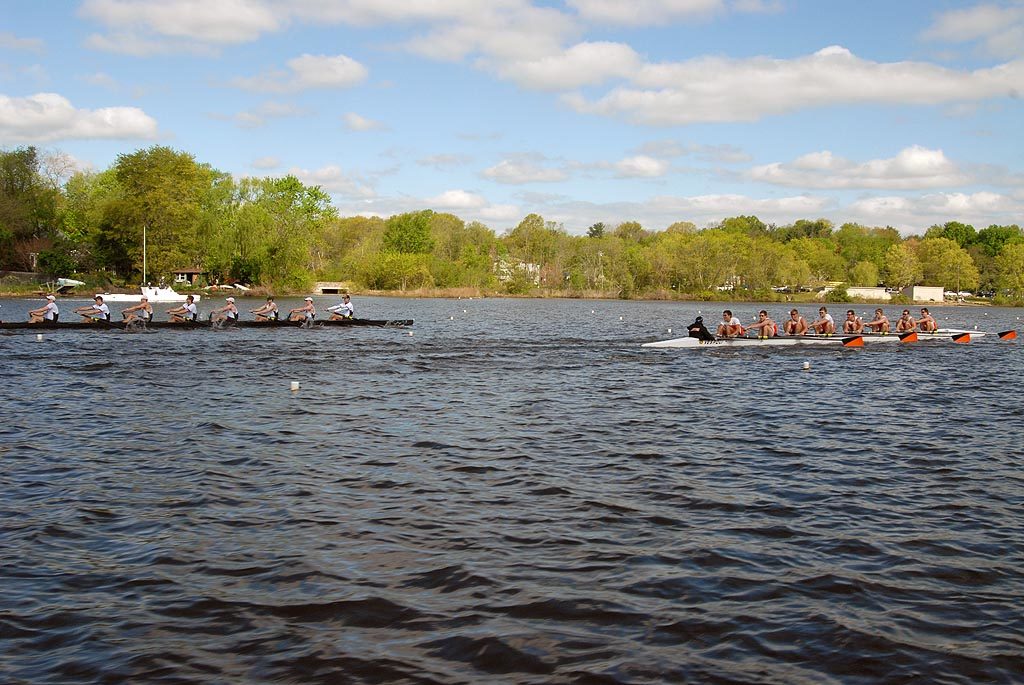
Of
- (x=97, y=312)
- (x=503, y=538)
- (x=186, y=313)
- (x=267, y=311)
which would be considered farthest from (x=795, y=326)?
(x=97, y=312)

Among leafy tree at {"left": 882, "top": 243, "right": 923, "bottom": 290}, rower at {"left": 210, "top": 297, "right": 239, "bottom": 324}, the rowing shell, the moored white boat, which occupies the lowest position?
the rowing shell

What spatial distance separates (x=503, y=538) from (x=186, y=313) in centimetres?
3404

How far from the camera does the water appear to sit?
7.36 metres

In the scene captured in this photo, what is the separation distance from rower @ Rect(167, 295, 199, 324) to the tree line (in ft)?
195

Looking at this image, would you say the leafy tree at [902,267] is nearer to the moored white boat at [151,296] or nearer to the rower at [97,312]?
the moored white boat at [151,296]

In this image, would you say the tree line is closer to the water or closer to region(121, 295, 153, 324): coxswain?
region(121, 295, 153, 324): coxswain

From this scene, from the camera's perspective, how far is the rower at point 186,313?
38.8m

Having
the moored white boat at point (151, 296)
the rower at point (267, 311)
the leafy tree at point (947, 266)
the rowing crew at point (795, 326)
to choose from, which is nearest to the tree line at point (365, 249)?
the leafy tree at point (947, 266)

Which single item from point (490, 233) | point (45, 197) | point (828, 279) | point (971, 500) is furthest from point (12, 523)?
point (828, 279)

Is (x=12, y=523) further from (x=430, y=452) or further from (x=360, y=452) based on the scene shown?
(x=430, y=452)

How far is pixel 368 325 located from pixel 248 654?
126ft

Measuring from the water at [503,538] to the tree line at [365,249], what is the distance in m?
Result: 83.2

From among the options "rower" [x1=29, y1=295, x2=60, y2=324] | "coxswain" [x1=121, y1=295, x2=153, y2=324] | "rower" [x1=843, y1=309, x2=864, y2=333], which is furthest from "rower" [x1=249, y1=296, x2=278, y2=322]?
"rower" [x1=843, y1=309, x2=864, y2=333]

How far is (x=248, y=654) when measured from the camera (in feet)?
23.8
